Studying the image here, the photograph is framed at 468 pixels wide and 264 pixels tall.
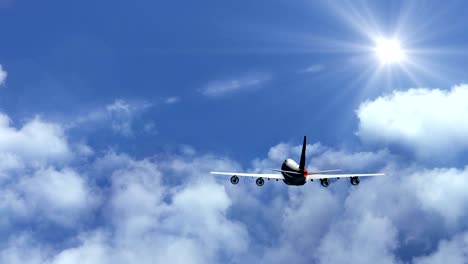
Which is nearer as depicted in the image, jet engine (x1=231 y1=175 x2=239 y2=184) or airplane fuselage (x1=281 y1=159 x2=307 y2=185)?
jet engine (x1=231 y1=175 x2=239 y2=184)

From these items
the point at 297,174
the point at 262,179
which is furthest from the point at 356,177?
the point at 262,179

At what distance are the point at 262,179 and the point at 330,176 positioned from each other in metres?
21.1

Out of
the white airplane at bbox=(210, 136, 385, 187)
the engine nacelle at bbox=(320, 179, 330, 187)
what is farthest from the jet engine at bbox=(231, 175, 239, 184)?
the engine nacelle at bbox=(320, 179, 330, 187)

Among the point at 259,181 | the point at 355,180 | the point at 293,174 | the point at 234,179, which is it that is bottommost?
the point at 234,179

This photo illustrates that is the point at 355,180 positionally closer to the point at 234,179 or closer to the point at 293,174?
the point at 293,174

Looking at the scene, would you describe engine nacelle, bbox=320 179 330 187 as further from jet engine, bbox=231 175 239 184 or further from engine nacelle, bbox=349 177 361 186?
jet engine, bbox=231 175 239 184

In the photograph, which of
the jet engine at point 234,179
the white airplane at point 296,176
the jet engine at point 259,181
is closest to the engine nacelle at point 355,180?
the white airplane at point 296,176

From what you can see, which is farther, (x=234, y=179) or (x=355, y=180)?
(x=355, y=180)

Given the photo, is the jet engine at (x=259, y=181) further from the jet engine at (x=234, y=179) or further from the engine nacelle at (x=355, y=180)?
A: the engine nacelle at (x=355, y=180)

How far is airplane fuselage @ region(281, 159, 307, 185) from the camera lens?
497ft

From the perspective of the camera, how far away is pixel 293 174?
15288 centimetres

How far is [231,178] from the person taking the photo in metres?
149

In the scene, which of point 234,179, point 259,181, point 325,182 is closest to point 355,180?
point 325,182

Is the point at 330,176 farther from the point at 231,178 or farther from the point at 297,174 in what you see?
the point at 231,178
